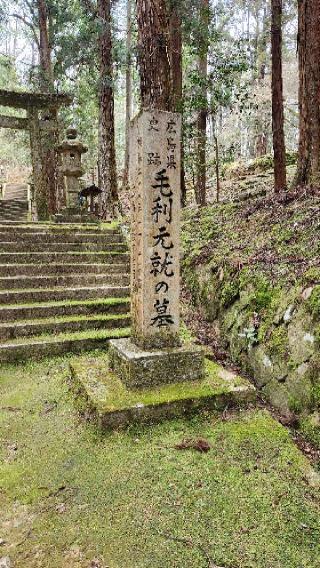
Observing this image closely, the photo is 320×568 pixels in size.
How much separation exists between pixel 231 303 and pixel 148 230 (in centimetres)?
213

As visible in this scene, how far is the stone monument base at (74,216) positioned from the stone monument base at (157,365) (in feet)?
22.5

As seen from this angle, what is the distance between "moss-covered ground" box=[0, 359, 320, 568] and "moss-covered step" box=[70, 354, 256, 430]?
0.39ft

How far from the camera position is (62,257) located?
7520 mm

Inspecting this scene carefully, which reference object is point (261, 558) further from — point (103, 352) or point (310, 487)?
point (103, 352)

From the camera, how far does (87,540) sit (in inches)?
95.1

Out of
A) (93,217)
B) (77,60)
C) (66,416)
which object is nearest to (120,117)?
(77,60)

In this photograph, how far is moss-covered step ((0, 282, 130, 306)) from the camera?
6.27 metres

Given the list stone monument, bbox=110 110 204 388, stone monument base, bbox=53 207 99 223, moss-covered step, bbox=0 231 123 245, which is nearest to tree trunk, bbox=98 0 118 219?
stone monument base, bbox=53 207 99 223

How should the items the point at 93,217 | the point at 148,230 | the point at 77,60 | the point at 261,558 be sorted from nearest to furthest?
the point at 261,558 → the point at 148,230 → the point at 93,217 → the point at 77,60

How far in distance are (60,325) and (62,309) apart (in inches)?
16.1

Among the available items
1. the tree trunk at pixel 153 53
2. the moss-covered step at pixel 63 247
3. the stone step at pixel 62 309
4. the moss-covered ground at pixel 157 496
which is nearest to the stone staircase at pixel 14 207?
the moss-covered step at pixel 63 247

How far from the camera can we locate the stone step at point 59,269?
6.90m

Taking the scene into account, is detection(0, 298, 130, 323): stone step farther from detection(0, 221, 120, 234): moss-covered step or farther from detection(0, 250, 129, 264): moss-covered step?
detection(0, 221, 120, 234): moss-covered step

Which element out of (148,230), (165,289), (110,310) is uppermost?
(148,230)
